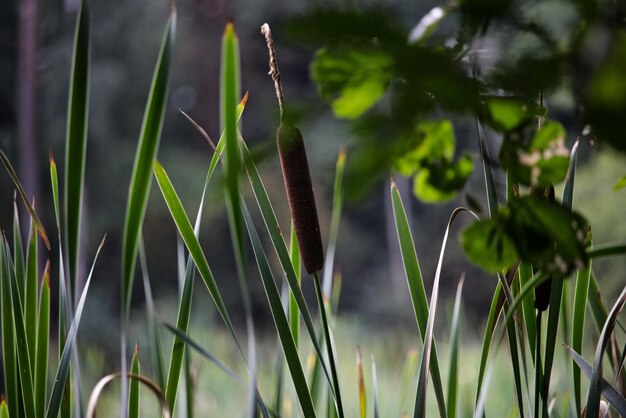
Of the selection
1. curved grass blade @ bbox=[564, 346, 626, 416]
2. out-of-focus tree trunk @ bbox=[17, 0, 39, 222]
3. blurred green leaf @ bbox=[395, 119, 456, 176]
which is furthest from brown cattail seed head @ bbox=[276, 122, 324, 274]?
out-of-focus tree trunk @ bbox=[17, 0, 39, 222]

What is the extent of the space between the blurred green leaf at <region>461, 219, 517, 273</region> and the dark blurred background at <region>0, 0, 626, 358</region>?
4558 millimetres

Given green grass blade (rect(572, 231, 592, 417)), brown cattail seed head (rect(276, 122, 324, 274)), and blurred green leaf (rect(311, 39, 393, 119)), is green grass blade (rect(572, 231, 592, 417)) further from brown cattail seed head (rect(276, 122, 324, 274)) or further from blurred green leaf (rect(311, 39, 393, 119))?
blurred green leaf (rect(311, 39, 393, 119))

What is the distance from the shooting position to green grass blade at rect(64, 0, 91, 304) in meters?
0.49

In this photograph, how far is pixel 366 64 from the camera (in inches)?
12.9

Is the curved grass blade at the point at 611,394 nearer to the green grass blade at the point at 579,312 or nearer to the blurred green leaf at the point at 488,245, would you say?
the green grass blade at the point at 579,312

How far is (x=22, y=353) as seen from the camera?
0.64 m

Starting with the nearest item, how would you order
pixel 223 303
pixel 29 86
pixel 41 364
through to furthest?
1. pixel 223 303
2. pixel 41 364
3. pixel 29 86

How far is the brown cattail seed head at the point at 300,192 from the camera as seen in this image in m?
0.49

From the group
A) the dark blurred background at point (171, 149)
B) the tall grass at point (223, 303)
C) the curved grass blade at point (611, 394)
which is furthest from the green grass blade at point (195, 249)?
the dark blurred background at point (171, 149)

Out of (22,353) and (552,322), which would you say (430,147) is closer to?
(552,322)

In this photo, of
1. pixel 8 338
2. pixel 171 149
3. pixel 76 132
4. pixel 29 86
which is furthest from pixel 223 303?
pixel 171 149

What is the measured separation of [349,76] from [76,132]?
0.24 m

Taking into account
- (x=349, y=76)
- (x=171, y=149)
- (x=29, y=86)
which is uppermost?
(x=349, y=76)

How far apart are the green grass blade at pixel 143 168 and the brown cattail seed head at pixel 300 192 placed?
0.09 m
